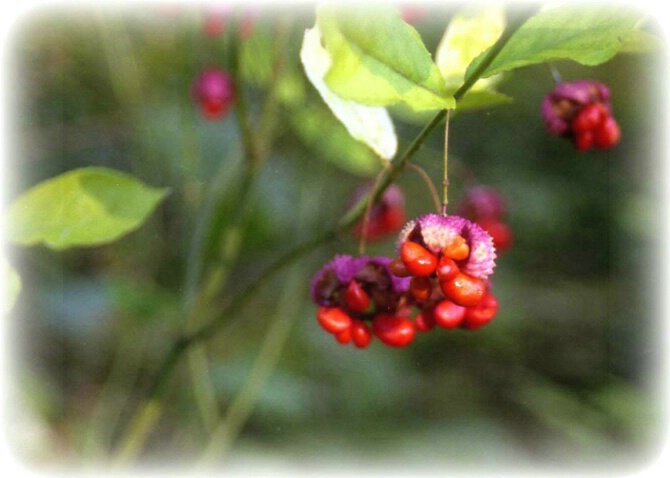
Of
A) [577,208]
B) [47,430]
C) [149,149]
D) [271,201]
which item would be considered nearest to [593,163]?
[577,208]

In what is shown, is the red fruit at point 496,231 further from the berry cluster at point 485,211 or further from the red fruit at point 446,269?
the red fruit at point 446,269

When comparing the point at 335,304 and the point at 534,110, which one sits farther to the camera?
the point at 534,110

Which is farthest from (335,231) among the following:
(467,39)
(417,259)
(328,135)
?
(328,135)

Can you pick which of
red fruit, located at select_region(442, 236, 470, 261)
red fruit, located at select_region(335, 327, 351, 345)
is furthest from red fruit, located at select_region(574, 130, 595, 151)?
red fruit, located at select_region(335, 327, 351, 345)

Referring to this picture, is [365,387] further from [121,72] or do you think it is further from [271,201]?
[121,72]

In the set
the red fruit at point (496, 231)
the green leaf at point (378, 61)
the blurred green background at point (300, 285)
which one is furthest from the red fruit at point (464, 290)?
the blurred green background at point (300, 285)
